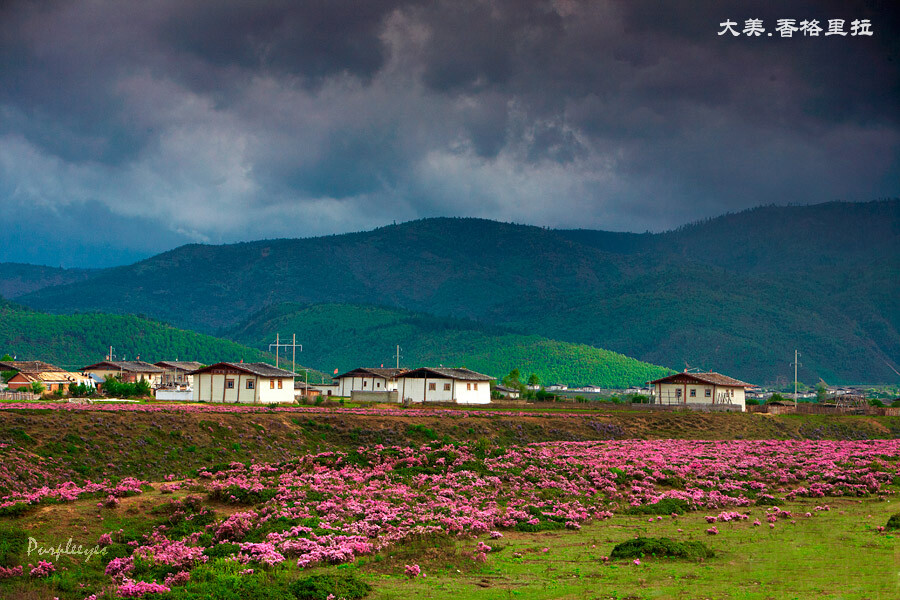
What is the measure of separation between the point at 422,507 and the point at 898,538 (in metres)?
17.8

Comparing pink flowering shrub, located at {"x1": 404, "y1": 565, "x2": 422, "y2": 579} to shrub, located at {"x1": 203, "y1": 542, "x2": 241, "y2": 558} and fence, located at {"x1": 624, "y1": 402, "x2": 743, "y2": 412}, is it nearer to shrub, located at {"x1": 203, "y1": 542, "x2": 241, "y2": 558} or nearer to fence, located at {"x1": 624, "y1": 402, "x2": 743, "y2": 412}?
shrub, located at {"x1": 203, "y1": 542, "x2": 241, "y2": 558}

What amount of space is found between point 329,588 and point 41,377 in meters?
111

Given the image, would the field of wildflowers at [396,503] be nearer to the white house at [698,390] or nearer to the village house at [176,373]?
the white house at [698,390]

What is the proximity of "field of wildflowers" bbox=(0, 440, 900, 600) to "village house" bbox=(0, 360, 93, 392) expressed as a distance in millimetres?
80551

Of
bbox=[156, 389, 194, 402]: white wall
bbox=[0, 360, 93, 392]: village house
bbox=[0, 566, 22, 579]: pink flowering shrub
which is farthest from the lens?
bbox=[0, 360, 93, 392]: village house

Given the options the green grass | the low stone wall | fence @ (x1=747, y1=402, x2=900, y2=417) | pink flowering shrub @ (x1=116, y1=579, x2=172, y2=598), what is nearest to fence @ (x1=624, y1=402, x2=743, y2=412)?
fence @ (x1=747, y1=402, x2=900, y2=417)

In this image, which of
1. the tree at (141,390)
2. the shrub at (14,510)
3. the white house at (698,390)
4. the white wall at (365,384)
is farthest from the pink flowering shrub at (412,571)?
the white wall at (365,384)

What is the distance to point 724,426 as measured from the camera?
86.9 metres

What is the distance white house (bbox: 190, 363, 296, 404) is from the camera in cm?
9700

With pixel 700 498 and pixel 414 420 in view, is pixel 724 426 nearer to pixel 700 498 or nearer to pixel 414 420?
pixel 414 420

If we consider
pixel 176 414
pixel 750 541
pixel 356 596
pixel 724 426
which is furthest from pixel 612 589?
pixel 724 426

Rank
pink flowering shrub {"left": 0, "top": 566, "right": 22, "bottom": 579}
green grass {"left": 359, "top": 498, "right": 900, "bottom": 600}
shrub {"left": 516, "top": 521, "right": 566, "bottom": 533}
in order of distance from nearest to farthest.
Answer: green grass {"left": 359, "top": 498, "right": 900, "bottom": 600} → pink flowering shrub {"left": 0, "top": 566, "right": 22, "bottom": 579} → shrub {"left": 516, "top": 521, "right": 566, "bottom": 533}

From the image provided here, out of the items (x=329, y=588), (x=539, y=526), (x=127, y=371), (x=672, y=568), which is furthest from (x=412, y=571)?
(x=127, y=371)

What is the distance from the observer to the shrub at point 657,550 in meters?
28.8
